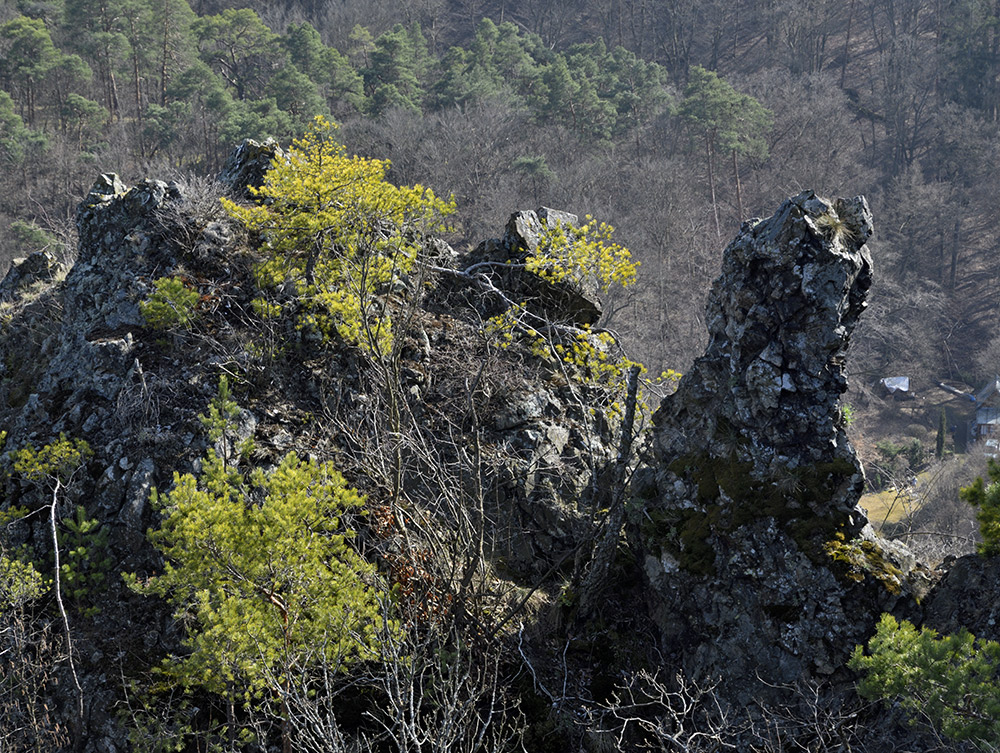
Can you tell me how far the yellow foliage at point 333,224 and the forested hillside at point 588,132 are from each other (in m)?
19.4

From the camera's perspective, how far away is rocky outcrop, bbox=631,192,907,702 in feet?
21.2

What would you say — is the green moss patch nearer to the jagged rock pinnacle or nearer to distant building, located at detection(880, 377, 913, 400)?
the jagged rock pinnacle

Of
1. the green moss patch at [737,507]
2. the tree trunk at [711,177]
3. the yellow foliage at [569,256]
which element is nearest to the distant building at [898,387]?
the tree trunk at [711,177]

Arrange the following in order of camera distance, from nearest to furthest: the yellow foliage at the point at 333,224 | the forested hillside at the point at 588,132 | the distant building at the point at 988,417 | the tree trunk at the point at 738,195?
the yellow foliage at the point at 333,224
the distant building at the point at 988,417
the forested hillside at the point at 588,132
the tree trunk at the point at 738,195

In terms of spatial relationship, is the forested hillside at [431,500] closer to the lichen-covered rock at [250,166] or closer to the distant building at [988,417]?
the lichen-covered rock at [250,166]

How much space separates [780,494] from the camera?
22.4 ft

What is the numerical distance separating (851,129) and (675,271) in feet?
57.8

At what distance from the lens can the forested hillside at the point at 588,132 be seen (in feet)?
108

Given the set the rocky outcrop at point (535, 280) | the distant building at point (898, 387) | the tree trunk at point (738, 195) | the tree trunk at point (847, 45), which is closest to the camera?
the rocky outcrop at point (535, 280)

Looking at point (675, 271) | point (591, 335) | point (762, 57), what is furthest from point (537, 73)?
point (591, 335)

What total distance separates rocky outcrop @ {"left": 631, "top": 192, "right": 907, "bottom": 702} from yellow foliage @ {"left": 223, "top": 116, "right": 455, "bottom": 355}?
3794 mm

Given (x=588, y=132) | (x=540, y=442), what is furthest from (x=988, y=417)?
(x=540, y=442)

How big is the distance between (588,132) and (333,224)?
32.6 m

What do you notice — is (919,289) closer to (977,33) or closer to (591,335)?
(977,33)
